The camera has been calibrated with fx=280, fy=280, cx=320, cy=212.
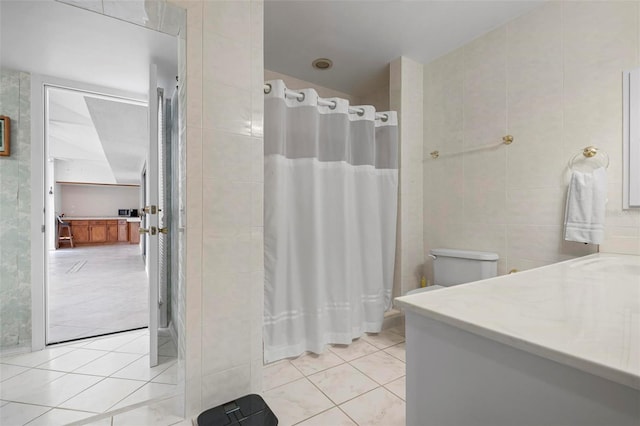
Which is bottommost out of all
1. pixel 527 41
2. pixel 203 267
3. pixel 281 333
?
pixel 281 333

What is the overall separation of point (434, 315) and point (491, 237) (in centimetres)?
170

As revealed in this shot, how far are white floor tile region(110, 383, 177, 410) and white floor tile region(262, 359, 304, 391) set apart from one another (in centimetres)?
Answer: 49

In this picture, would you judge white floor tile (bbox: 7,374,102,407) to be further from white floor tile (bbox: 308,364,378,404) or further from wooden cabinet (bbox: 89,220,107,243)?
wooden cabinet (bbox: 89,220,107,243)

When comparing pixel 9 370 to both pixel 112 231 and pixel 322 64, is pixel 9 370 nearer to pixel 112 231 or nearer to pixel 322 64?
pixel 322 64

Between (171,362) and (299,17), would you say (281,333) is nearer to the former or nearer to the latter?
(171,362)

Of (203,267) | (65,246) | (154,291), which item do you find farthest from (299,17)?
(65,246)

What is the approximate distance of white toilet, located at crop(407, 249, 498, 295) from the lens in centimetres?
191

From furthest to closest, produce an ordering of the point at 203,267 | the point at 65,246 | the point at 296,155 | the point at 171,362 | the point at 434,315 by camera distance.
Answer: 1. the point at 65,246
2. the point at 296,155
3. the point at 171,362
4. the point at 203,267
5. the point at 434,315

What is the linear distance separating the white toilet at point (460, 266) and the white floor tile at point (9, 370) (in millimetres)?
2481

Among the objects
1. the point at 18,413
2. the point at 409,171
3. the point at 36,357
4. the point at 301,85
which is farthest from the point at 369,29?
the point at 36,357

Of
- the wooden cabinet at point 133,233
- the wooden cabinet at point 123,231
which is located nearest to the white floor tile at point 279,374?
the wooden cabinet at point 133,233

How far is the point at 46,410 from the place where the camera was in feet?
4.43

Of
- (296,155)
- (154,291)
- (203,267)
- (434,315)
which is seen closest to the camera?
(434,315)

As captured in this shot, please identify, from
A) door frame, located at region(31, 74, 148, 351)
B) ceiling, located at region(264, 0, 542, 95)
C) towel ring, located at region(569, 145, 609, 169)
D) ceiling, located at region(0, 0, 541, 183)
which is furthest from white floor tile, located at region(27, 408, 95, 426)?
towel ring, located at region(569, 145, 609, 169)
